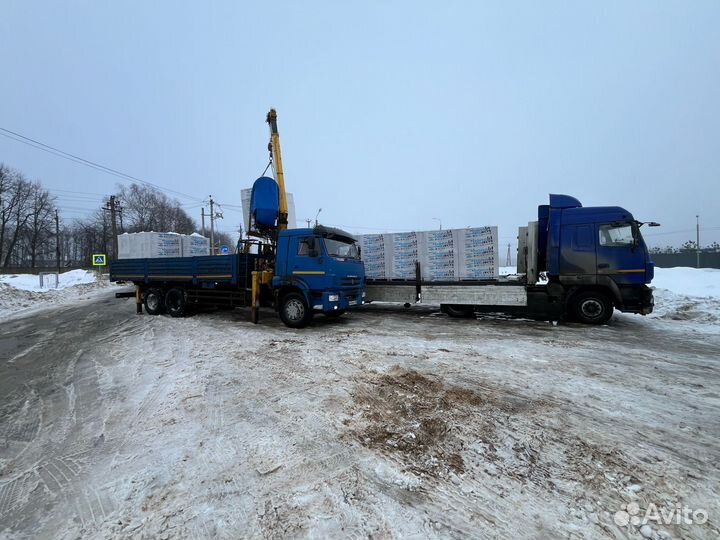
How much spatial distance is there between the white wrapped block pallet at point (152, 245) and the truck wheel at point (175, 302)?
12.3 feet

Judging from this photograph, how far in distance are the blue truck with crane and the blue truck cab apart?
5589mm

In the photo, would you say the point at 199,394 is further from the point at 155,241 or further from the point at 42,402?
the point at 155,241

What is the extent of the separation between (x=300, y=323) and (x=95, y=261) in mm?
22759

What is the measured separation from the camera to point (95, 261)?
2369 cm

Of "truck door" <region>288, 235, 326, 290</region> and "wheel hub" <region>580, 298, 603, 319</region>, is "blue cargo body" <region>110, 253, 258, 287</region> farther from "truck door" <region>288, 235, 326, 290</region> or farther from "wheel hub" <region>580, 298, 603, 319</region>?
"wheel hub" <region>580, 298, 603, 319</region>

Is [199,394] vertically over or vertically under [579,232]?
under

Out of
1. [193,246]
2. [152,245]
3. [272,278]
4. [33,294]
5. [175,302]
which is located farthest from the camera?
[33,294]

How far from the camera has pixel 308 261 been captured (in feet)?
28.9

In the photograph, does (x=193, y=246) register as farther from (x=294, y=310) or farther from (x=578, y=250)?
(x=578, y=250)

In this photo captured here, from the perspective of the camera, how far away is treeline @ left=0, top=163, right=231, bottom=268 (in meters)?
48.6

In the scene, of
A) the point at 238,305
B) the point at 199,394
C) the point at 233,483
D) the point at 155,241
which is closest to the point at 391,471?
the point at 233,483

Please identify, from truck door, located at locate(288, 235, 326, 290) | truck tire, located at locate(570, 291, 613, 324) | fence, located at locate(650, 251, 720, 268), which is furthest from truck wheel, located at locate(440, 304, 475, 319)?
fence, located at locate(650, 251, 720, 268)

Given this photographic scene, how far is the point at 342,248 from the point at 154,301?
291 inches

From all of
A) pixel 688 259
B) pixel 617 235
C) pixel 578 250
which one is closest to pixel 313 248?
pixel 578 250
